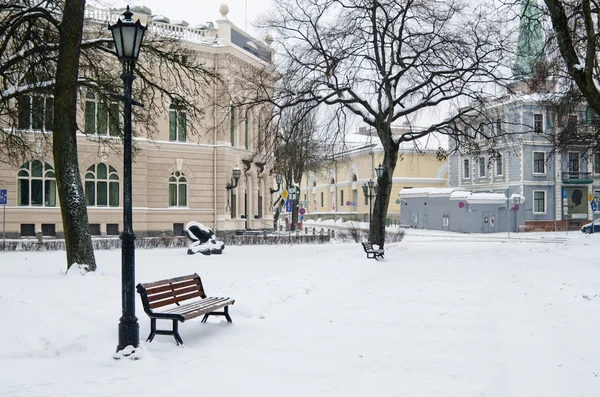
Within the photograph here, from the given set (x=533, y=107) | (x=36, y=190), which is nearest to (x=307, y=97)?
(x=36, y=190)

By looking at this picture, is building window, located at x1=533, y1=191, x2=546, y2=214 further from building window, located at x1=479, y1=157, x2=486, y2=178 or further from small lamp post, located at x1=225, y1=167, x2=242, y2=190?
small lamp post, located at x1=225, y1=167, x2=242, y2=190

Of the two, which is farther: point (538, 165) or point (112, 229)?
point (538, 165)

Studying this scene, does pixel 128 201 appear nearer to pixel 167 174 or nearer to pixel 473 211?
pixel 167 174

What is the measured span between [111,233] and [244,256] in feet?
46.1

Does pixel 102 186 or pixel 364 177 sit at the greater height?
pixel 364 177

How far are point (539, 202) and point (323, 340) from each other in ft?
166

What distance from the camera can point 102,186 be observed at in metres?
34.3

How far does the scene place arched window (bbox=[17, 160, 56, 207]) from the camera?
32531 millimetres

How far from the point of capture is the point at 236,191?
126 ft

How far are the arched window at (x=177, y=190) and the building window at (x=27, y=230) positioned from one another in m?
7.83

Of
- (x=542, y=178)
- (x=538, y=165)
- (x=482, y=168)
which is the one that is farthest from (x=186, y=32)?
(x=542, y=178)

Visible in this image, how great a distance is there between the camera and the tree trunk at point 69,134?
48.6ft

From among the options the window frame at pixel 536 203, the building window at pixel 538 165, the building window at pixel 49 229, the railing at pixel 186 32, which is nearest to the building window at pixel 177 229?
the building window at pixel 49 229

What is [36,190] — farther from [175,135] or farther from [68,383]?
[68,383]
